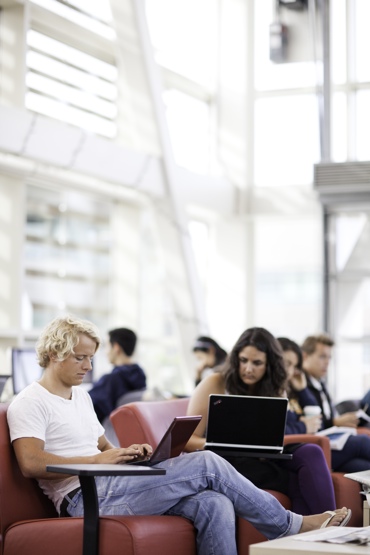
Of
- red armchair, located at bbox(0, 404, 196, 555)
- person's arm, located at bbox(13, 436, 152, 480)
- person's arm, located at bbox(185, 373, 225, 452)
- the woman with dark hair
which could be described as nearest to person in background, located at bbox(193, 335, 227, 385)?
the woman with dark hair

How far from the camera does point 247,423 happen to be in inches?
187

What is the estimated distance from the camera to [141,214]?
12.3 metres

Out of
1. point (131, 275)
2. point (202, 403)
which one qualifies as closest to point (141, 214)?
point (131, 275)

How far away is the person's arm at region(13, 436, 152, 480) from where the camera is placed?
11.9 feet

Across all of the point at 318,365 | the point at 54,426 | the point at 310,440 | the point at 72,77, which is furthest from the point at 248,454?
the point at 72,77

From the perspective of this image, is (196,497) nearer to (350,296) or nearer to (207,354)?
(207,354)

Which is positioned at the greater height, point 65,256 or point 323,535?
point 65,256

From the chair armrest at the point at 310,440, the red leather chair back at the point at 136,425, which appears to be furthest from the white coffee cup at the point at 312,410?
the red leather chair back at the point at 136,425

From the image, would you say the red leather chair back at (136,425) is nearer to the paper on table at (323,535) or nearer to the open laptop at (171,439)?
the open laptop at (171,439)

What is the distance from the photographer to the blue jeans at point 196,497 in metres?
3.82

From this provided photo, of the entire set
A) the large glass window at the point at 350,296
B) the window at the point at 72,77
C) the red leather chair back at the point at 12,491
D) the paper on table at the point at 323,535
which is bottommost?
the paper on table at the point at 323,535

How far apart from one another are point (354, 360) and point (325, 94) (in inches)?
117

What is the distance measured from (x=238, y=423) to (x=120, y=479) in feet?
3.29

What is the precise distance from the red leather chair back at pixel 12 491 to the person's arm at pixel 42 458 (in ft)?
0.16
